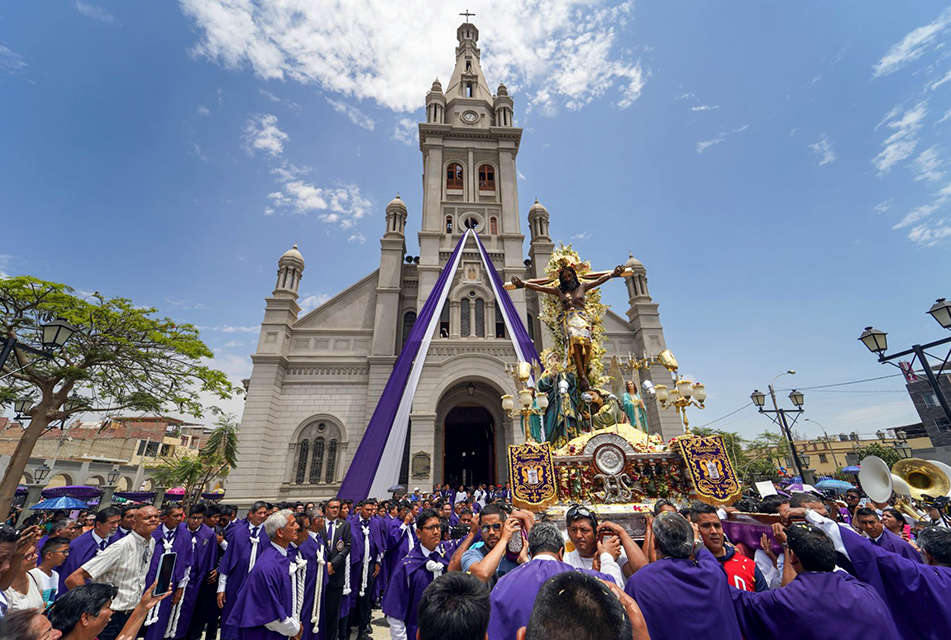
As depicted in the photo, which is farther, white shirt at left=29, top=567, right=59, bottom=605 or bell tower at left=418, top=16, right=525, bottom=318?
bell tower at left=418, top=16, right=525, bottom=318

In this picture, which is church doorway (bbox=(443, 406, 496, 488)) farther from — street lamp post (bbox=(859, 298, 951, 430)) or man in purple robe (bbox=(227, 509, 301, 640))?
man in purple robe (bbox=(227, 509, 301, 640))

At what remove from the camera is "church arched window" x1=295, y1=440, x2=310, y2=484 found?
17.9 meters

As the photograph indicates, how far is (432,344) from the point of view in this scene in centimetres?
1886

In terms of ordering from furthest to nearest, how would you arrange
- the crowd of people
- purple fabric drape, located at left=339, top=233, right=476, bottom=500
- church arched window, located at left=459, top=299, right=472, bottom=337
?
church arched window, located at left=459, top=299, right=472, bottom=337 → purple fabric drape, located at left=339, top=233, right=476, bottom=500 → the crowd of people

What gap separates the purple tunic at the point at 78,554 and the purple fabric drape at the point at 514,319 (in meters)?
12.8

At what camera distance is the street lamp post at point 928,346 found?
7.12 m

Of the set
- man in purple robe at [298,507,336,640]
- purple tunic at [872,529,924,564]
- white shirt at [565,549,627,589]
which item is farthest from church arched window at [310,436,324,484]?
purple tunic at [872,529,924,564]

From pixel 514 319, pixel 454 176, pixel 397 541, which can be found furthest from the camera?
pixel 454 176

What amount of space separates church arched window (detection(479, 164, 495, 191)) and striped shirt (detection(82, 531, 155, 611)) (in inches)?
930

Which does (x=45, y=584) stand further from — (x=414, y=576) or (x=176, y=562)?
(x=414, y=576)

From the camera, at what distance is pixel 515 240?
2252cm

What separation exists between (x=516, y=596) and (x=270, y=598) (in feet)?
8.65

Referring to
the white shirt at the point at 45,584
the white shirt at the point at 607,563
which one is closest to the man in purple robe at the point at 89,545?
the white shirt at the point at 45,584

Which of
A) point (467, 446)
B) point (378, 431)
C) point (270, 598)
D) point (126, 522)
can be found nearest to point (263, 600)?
point (270, 598)
